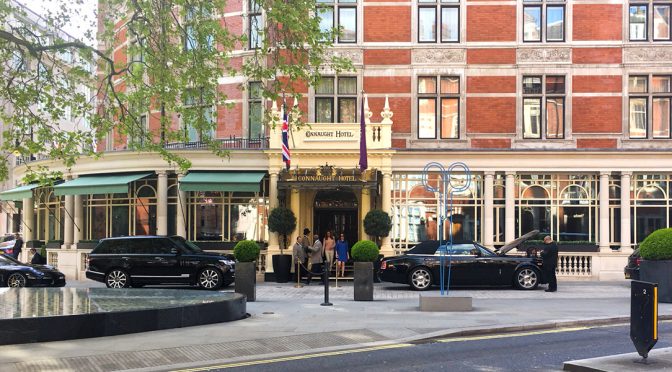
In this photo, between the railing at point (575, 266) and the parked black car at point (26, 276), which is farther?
the railing at point (575, 266)

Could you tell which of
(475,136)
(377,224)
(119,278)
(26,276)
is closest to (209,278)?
(119,278)

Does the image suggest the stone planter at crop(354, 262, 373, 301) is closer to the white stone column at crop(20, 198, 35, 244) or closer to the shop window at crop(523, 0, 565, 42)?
the shop window at crop(523, 0, 565, 42)

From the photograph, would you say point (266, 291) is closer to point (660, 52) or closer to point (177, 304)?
point (177, 304)

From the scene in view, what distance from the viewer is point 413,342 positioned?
12.1 m

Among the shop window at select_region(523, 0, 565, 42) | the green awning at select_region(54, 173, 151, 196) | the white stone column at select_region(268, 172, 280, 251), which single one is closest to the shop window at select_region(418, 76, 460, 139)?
the shop window at select_region(523, 0, 565, 42)

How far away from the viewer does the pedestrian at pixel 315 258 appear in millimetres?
23859

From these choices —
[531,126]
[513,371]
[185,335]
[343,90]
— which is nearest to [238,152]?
[343,90]

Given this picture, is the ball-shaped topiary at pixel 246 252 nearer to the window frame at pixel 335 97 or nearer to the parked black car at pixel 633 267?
the window frame at pixel 335 97

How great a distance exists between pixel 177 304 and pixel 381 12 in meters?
16.1

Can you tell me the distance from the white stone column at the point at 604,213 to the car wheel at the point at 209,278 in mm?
13288

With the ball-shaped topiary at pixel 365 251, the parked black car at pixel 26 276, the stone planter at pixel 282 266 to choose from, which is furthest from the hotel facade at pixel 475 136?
the ball-shaped topiary at pixel 365 251

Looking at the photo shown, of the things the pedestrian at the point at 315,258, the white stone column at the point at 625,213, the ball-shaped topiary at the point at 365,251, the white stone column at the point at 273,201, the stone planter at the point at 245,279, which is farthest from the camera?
the white stone column at the point at 625,213

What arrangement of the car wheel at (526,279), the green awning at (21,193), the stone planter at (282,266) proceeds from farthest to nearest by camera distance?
the green awning at (21,193) → the stone planter at (282,266) → the car wheel at (526,279)

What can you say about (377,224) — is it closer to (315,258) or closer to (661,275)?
(315,258)
